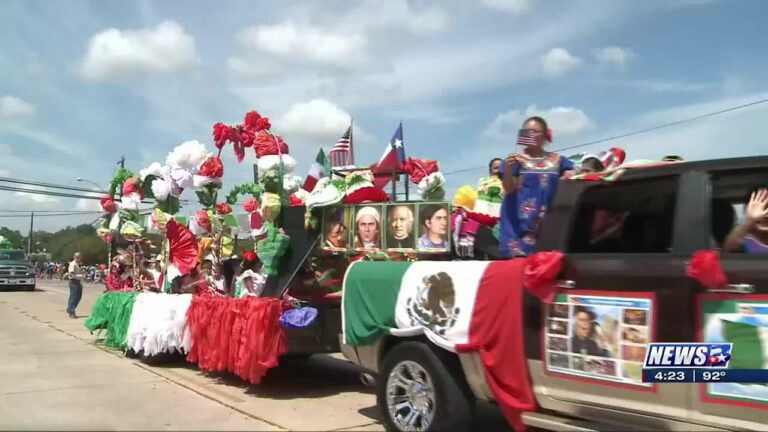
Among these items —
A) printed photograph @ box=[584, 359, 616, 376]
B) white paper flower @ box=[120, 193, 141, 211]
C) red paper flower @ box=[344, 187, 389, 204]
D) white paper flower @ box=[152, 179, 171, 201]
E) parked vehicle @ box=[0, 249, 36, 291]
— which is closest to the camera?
printed photograph @ box=[584, 359, 616, 376]

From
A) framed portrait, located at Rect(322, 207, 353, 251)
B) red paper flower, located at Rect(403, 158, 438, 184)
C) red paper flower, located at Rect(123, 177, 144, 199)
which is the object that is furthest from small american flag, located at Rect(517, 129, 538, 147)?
red paper flower, located at Rect(123, 177, 144, 199)

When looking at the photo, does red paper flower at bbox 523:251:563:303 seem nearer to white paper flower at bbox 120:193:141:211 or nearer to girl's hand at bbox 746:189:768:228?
girl's hand at bbox 746:189:768:228

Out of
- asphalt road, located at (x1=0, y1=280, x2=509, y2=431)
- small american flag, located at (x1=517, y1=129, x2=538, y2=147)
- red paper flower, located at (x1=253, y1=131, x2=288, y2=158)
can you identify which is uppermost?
red paper flower, located at (x1=253, y1=131, x2=288, y2=158)

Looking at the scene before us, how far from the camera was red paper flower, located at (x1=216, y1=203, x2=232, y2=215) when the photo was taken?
900 cm

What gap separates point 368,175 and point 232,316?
2.07 meters

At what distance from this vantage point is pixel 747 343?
3.29 metres

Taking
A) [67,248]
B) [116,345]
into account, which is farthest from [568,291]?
[67,248]

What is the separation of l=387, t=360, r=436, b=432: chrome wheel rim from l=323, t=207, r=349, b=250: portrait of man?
1.97m

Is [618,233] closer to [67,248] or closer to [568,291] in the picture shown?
[568,291]

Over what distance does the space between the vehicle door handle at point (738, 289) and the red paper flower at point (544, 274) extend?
2.93ft

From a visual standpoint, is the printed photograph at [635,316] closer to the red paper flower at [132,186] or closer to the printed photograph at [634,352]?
the printed photograph at [634,352]

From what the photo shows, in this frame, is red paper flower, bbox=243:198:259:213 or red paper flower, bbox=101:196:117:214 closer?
red paper flower, bbox=243:198:259:213

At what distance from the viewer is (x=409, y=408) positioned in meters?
4.80

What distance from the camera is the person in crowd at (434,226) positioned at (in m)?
5.97
